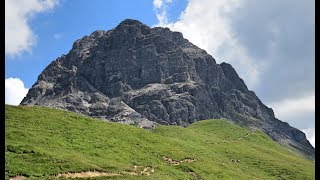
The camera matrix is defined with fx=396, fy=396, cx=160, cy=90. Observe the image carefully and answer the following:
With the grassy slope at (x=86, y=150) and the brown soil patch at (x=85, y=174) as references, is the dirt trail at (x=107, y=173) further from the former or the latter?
the grassy slope at (x=86, y=150)

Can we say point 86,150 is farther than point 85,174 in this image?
Yes

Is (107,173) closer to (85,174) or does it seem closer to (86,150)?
(85,174)

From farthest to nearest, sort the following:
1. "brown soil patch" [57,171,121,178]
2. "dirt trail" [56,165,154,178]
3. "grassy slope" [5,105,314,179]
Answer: "grassy slope" [5,105,314,179]
"dirt trail" [56,165,154,178]
"brown soil patch" [57,171,121,178]

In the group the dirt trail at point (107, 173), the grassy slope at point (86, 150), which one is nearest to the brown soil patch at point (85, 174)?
the dirt trail at point (107, 173)

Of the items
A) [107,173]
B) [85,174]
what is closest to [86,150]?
[107,173]

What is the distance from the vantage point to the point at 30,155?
5722 cm

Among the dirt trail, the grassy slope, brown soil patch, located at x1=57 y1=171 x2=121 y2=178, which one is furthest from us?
the grassy slope

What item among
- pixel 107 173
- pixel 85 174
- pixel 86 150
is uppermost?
pixel 86 150

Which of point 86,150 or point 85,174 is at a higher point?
point 86,150

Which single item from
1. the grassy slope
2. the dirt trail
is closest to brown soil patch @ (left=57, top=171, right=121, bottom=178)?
the dirt trail

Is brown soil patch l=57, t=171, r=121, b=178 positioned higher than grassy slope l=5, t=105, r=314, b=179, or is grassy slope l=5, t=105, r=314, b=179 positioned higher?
grassy slope l=5, t=105, r=314, b=179

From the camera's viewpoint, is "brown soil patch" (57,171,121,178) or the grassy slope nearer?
"brown soil patch" (57,171,121,178)

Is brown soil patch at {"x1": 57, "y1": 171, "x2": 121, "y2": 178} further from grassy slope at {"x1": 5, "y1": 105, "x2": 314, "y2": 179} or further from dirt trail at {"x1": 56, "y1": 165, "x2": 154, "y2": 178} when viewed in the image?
grassy slope at {"x1": 5, "y1": 105, "x2": 314, "y2": 179}
